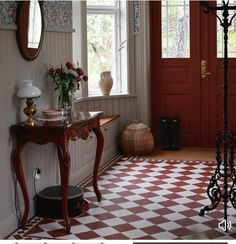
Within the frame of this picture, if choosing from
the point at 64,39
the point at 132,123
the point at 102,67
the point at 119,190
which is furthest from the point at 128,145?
the point at 64,39

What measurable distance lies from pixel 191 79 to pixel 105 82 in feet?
4.15

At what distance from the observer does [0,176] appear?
11.4 feet

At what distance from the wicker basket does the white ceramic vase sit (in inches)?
22.1

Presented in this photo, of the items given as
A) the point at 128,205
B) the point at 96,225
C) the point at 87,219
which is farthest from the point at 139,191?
the point at 96,225

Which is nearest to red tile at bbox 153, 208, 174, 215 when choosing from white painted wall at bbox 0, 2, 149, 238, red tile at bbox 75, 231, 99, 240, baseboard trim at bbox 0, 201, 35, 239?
red tile at bbox 75, 231, 99, 240

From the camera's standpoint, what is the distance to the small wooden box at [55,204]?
12.9 ft

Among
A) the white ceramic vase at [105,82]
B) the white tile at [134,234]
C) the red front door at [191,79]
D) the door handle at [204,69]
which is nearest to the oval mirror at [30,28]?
the white tile at [134,234]

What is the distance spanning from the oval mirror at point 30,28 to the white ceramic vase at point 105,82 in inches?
89.2

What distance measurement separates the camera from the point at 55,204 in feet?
12.9

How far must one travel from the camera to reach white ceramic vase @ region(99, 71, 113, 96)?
6344mm

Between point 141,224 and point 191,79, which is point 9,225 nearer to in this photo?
point 141,224

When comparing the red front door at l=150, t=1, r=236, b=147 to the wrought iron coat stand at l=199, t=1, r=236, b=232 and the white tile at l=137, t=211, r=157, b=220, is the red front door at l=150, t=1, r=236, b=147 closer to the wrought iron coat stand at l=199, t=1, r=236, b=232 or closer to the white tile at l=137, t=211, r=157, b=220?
the wrought iron coat stand at l=199, t=1, r=236, b=232

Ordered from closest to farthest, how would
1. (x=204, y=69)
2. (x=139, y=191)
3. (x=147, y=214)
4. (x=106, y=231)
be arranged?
(x=106, y=231), (x=147, y=214), (x=139, y=191), (x=204, y=69)

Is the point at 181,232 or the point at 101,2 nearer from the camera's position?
the point at 181,232
